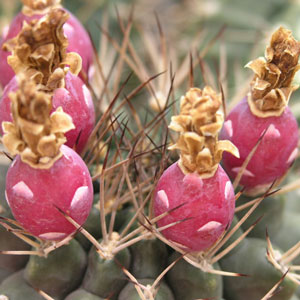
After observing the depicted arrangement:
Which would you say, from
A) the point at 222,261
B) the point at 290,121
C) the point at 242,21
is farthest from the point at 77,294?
the point at 242,21

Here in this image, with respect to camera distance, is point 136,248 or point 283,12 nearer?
point 136,248

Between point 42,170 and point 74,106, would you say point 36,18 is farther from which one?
point 42,170

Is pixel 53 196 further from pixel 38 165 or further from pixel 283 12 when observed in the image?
pixel 283 12

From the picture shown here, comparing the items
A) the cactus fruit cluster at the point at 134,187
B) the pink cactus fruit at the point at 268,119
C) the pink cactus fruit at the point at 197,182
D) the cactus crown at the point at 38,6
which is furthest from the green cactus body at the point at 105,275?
the cactus crown at the point at 38,6

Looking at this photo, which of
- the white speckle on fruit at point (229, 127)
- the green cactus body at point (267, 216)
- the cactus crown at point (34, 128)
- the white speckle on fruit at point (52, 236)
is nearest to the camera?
the cactus crown at point (34, 128)

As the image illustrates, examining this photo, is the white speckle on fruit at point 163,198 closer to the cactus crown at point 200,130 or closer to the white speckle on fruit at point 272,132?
the cactus crown at point 200,130

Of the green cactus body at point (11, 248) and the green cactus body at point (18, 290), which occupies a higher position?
the green cactus body at point (11, 248)

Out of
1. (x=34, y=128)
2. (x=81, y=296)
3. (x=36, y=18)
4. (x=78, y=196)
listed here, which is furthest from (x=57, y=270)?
(x=36, y=18)
